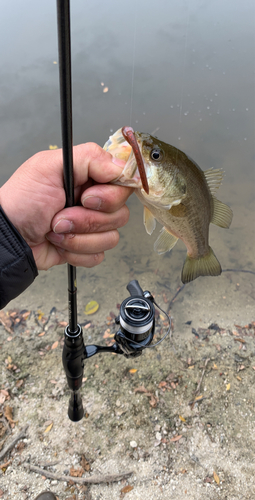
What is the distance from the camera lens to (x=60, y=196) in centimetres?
157

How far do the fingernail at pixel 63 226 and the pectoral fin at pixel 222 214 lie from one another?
2.88 feet

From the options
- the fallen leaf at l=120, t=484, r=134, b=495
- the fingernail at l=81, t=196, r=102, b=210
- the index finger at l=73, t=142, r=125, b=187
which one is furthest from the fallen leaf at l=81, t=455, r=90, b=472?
the index finger at l=73, t=142, r=125, b=187

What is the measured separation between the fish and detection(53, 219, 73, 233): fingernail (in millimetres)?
316

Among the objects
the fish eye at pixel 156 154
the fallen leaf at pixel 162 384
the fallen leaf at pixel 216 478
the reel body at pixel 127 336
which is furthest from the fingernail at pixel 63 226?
the fallen leaf at pixel 216 478

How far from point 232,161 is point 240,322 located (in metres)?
3.39

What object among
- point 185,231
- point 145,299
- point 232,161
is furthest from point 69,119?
point 232,161

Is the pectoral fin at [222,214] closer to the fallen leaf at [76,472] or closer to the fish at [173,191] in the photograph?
the fish at [173,191]

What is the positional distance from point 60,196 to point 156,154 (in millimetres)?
517

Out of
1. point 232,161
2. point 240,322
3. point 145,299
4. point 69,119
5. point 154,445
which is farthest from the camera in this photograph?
point 232,161

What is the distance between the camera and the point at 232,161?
5.89 m

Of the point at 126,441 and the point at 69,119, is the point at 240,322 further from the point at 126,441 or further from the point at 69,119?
the point at 69,119

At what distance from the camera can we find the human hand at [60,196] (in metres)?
1.50

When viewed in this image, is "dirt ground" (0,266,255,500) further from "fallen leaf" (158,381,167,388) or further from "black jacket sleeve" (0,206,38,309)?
"black jacket sleeve" (0,206,38,309)

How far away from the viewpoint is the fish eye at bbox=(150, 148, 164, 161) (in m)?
1.48
